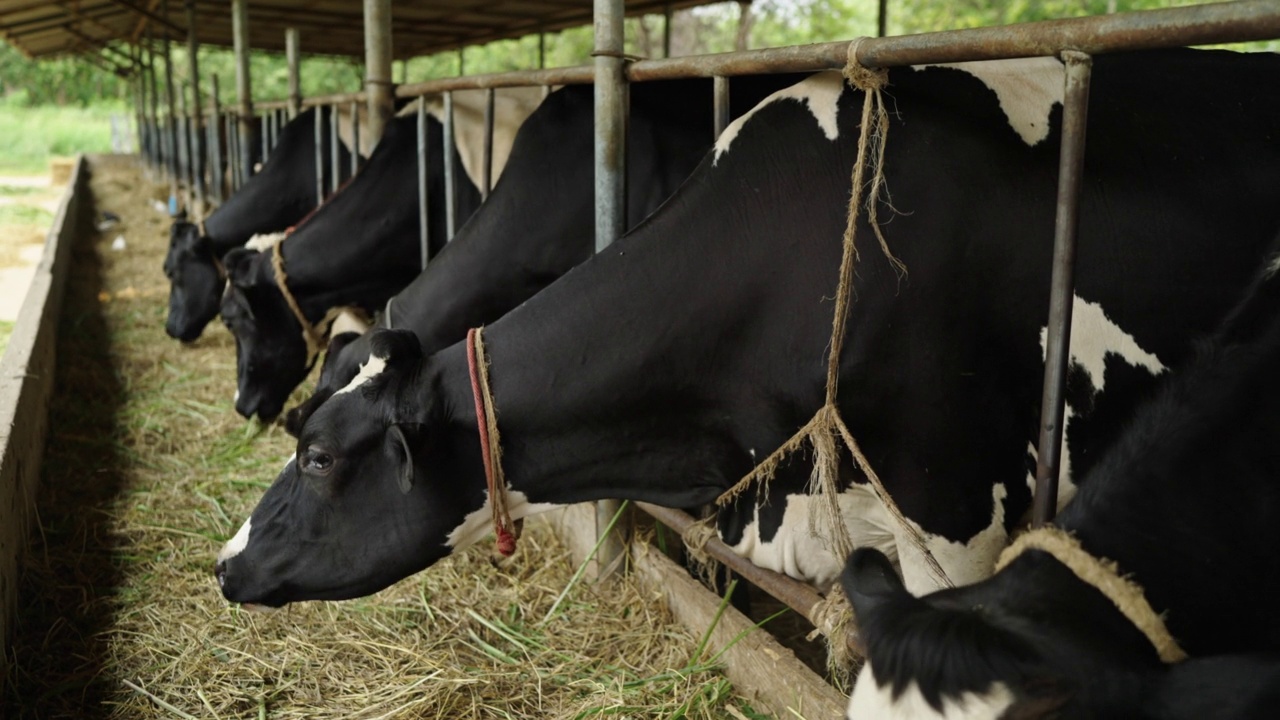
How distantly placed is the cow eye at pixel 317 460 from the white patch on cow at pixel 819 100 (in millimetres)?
1158

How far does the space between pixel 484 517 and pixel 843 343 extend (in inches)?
38.9

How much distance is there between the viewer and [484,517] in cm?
262

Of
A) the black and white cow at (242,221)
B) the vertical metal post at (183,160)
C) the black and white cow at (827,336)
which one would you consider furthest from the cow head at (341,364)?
the vertical metal post at (183,160)

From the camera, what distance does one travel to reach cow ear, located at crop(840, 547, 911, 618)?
4.64 ft

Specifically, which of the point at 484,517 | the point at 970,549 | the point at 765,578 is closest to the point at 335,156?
the point at 484,517

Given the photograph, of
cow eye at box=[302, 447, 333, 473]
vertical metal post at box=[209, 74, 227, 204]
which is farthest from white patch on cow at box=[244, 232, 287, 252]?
vertical metal post at box=[209, 74, 227, 204]

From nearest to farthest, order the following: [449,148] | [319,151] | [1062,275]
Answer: [1062,275] → [449,148] → [319,151]

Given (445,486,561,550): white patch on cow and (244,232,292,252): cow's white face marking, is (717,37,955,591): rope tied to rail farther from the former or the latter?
(244,232,292,252): cow's white face marking

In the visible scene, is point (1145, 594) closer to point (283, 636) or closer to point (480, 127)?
point (283, 636)

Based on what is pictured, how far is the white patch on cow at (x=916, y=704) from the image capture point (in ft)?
4.02

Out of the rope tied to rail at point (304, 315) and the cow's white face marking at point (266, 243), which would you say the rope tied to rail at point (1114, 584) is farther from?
the cow's white face marking at point (266, 243)

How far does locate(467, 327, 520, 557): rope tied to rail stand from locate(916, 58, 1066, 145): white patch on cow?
1.26 m

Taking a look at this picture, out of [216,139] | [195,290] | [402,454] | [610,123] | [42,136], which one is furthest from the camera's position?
[42,136]

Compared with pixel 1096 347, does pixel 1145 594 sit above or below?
below
